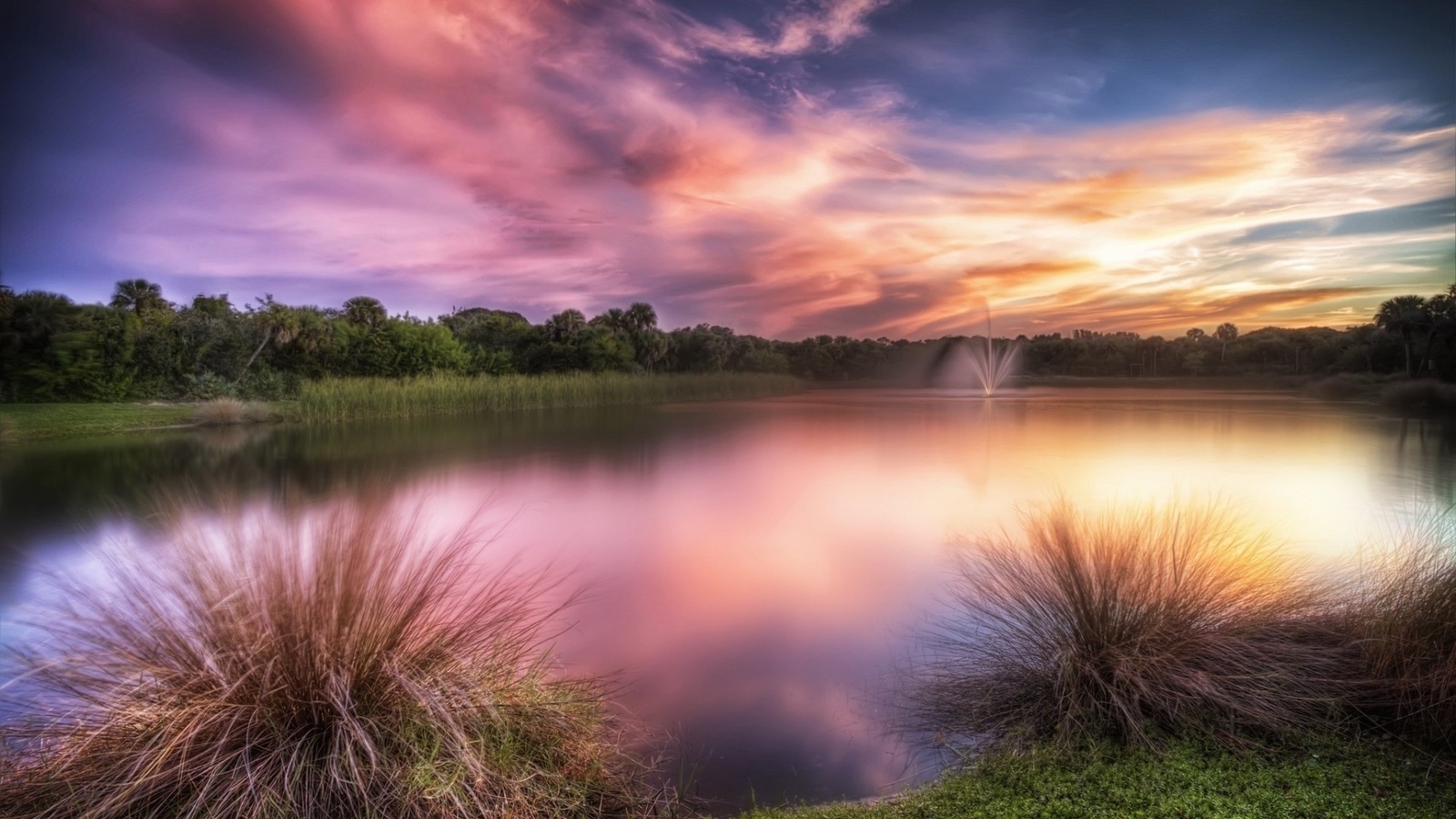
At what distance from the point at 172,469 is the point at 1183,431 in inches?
727

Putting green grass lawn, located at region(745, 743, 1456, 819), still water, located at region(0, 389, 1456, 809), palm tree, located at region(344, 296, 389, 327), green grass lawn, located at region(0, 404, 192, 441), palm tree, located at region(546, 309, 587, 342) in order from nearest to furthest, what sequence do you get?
green grass lawn, located at region(745, 743, 1456, 819)
still water, located at region(0, 389, 1456, 809)
green grass lawn, located at region(0, 404, 192, 441)
palm tree, located at region(344, 296, 389, 327)
palm tree, located at region(546, 309, 587, 342)

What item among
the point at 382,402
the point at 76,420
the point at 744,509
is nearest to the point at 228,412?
the point at 76,420

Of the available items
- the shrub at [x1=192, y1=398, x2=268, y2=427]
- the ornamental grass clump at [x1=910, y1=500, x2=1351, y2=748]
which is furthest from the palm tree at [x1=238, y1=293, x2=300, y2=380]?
the ornamental grass clump at [x1=910, y1=500, x2=1351, y2=748]

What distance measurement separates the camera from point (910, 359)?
4531cm

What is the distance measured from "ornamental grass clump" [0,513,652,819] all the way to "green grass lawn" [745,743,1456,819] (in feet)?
2.69

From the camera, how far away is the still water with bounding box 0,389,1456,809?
2.85 meters

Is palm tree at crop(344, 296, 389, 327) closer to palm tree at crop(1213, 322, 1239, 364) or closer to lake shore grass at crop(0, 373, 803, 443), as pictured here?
lake shore grass at crop(0, 373, 803, 443)

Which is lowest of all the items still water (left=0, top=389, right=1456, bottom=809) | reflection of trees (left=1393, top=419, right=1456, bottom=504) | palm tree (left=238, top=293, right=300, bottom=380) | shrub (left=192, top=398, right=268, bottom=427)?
reflection of trees (left=1393, top=419, right=1456, bottom=504)

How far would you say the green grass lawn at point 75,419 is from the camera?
569 cm

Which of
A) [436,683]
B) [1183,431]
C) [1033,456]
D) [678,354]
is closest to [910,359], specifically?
[678,354]

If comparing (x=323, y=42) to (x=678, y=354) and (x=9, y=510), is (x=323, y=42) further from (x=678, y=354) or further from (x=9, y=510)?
(x=678, y=354)

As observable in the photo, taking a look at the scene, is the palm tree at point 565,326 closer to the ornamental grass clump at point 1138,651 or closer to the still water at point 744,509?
the still water at point 744,509

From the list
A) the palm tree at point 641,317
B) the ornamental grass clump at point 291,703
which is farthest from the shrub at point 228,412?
the palm tree at point 641,317

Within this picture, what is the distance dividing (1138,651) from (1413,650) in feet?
3.51
